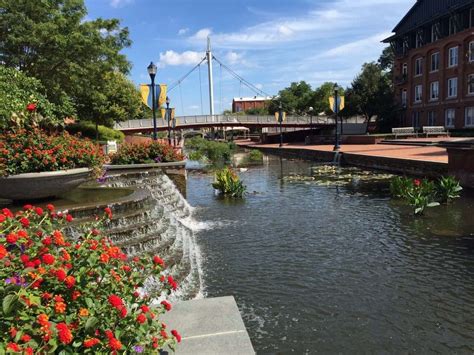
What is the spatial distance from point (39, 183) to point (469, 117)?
43.2 meters

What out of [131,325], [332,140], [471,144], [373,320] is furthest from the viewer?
[332,140]

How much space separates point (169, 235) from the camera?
323 inches

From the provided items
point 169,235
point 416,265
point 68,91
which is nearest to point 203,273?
point 169,235

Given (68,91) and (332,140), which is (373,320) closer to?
(68,91)

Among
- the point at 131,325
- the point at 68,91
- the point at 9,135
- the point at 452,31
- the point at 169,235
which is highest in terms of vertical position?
the point at 452,31

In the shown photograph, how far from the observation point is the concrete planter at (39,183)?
718 cm

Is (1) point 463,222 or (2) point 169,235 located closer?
(2) point 169,235

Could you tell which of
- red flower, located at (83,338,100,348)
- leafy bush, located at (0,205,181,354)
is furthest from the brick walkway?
red flower, located at (83,338,100,348)

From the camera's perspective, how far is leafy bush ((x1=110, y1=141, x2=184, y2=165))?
650 inches

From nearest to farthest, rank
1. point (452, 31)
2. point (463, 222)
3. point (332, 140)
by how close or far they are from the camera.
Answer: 1. point (463, 222)
2. point (452, 31)
3. point (332, 140)

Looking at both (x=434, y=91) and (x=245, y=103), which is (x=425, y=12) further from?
(x=245, y=103)

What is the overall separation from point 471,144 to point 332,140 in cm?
3486

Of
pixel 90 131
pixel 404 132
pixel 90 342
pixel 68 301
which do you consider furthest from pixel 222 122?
pixel 90 342

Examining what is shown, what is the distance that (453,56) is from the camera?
4384cm
